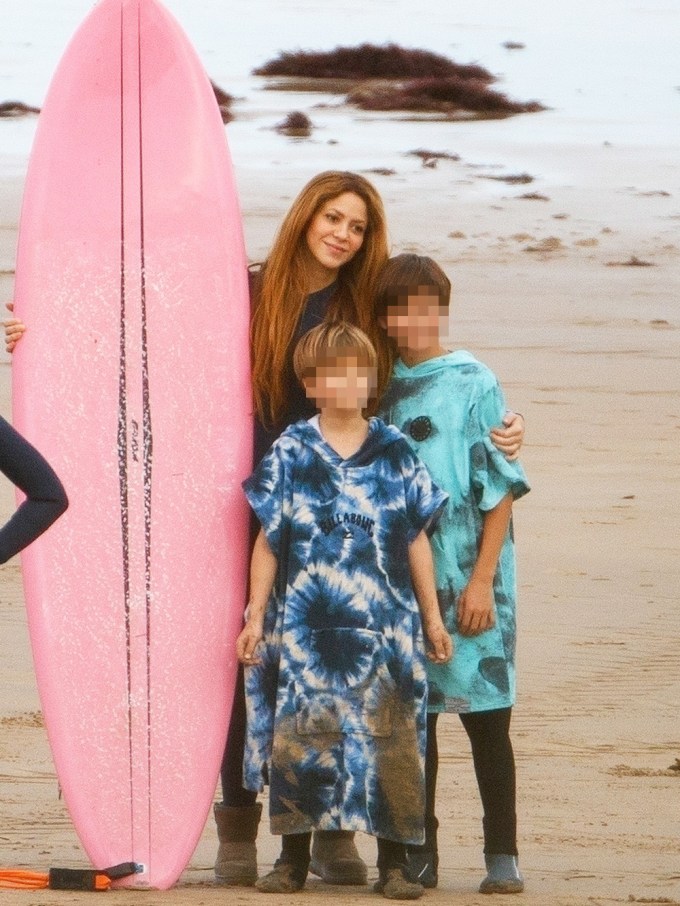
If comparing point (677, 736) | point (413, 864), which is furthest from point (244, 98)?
point (413, 864)

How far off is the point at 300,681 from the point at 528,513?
4769 mm

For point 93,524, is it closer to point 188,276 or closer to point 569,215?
point 188,276

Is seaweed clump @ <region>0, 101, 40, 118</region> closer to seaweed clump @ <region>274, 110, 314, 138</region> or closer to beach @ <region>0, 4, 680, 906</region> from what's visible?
beach @ <region>0, 4, 680, 906</region>

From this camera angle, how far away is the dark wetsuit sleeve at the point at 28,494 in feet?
10.2

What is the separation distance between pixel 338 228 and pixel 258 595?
809mm

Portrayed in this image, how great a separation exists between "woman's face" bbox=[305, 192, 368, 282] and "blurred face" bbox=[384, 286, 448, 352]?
0.17 m

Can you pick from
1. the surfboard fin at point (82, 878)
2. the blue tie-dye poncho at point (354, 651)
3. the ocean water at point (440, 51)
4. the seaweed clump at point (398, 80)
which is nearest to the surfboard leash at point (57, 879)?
the surfboard fin at point (82, 878)

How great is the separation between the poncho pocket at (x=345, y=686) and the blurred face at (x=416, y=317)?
2.06 ft

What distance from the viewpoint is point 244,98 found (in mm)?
23484

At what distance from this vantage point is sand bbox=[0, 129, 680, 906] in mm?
4387

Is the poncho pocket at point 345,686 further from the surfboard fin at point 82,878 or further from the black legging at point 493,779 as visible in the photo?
the surfboard fin at point 82,878

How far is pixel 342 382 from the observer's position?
3.67m

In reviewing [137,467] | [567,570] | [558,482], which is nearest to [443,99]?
[558,482]

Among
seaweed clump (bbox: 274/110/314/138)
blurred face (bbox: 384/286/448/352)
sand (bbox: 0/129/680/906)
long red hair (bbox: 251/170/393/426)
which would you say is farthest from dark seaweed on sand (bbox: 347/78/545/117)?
blurred face (bbox: 384/286/448/352)
